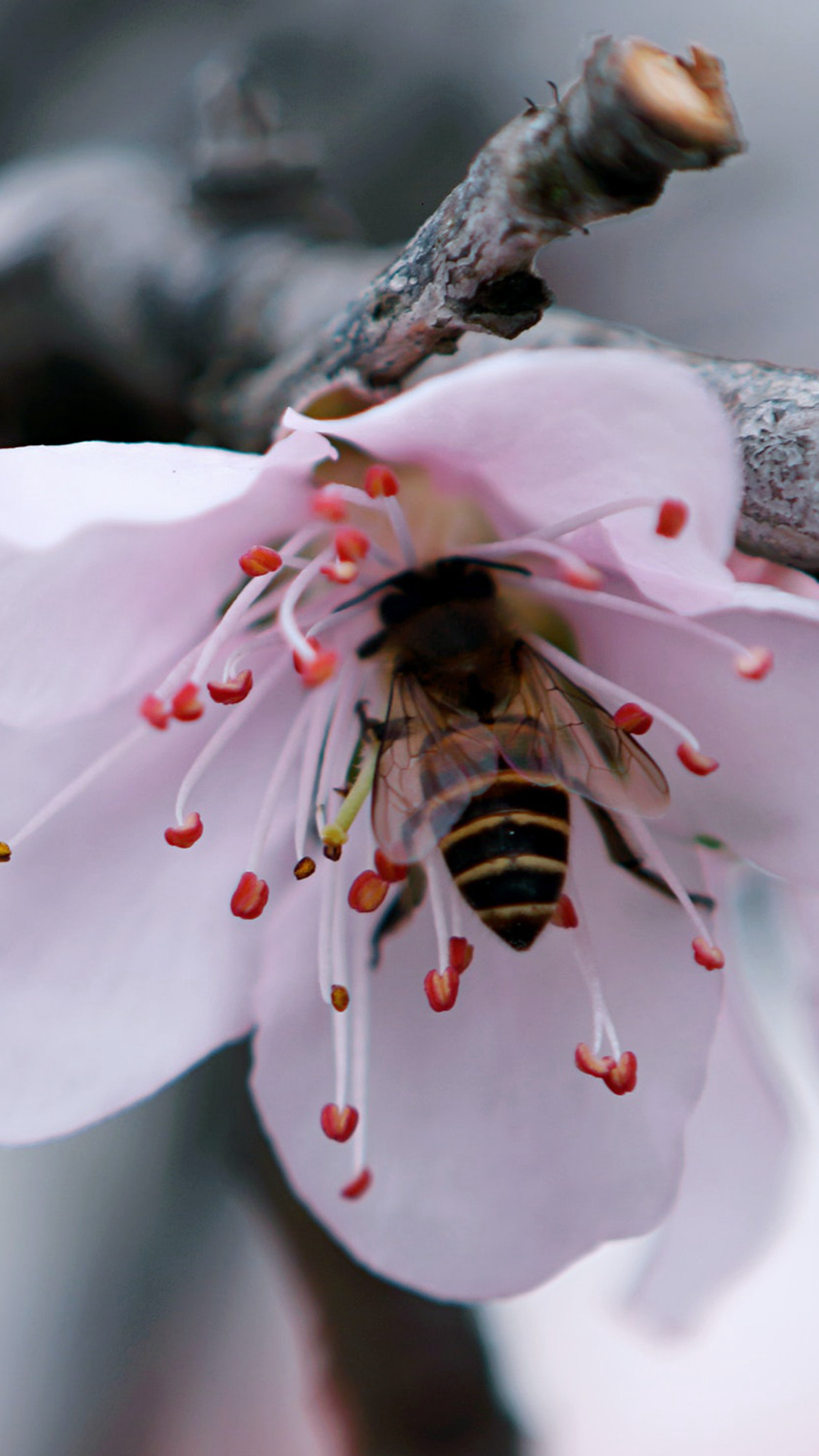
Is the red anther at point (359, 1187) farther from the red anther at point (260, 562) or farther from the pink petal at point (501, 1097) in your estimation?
the red anther at point (260, 562)

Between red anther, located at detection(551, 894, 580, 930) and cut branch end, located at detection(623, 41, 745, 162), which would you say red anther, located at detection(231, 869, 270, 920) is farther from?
cut branch end, located at detection(623, 41, 745, 162)

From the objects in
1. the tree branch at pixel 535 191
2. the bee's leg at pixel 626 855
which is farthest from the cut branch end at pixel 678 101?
the bee's leg at pixel 626 855

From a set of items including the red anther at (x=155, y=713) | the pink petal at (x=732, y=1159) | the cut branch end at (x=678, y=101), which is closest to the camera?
the cut branch end at (x=678, y=101)

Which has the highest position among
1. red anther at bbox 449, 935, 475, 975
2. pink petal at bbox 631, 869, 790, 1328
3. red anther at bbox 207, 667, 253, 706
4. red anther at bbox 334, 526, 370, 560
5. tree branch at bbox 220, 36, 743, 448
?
tree branch at bbox 220, 36, 743, 448

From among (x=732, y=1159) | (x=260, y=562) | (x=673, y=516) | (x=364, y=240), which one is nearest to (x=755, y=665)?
(x=673, y=516)

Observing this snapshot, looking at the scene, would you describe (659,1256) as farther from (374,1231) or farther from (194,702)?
(194,702)

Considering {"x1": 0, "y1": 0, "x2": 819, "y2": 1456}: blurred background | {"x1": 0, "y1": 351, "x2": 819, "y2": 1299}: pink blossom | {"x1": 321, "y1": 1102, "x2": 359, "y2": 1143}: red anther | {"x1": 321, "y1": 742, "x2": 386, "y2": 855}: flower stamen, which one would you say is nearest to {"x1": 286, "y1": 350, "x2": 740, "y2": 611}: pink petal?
{"x1": 0, "y1": 351, "x2": 819, "y2": 1299}: pink blossom
